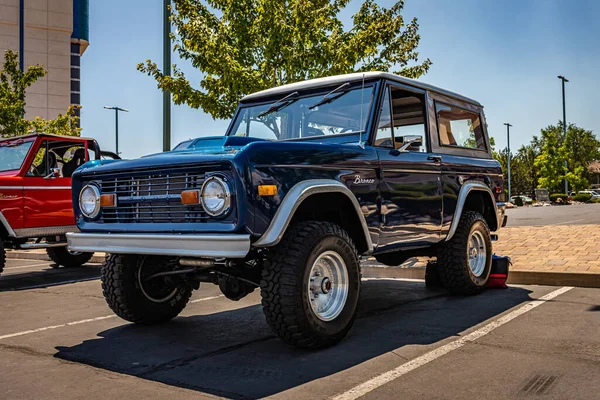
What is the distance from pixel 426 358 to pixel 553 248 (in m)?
6.53

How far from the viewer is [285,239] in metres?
4.41

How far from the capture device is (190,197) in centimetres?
432

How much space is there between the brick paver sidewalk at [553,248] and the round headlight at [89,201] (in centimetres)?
525

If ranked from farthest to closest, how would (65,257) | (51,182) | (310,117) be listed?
1. (65,257)
2. (51,182)
3. (310,117)

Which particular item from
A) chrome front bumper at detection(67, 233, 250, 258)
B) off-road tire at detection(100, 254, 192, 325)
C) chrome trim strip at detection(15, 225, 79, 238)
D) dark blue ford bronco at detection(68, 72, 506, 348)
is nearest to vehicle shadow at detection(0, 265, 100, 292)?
chrome trim strip at detection(15, 225, 79, 238)

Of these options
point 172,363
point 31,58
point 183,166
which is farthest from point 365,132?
point 31,58

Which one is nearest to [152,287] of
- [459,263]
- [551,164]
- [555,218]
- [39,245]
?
[459,263]

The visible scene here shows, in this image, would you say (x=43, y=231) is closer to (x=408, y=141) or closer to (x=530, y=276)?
(x=408, y=141)

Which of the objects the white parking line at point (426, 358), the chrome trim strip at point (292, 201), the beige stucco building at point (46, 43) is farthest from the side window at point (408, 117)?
the beige stucco building at point (46, 43)

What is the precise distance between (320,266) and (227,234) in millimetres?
870

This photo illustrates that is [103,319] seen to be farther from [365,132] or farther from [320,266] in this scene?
[365,132]

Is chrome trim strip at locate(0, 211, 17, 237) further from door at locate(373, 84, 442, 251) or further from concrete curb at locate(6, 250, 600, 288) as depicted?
door at locate(373, 84, 442, 251)

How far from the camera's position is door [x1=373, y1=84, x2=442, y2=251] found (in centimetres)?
543

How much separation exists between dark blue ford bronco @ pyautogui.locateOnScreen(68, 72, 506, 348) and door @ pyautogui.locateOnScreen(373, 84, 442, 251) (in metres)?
0.02
